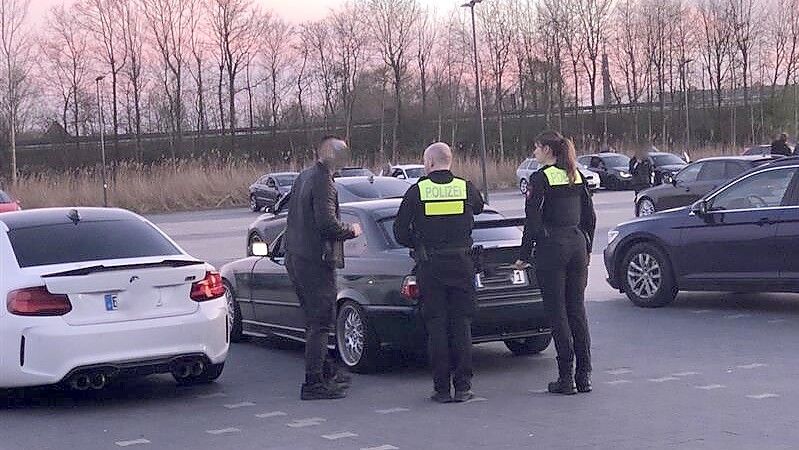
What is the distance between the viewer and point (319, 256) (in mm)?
9125

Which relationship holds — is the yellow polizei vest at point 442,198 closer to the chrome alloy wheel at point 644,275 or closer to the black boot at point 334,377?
the black boot at point 334,377

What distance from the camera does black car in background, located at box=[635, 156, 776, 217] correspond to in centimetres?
2502

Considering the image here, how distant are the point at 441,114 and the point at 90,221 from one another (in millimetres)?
74386

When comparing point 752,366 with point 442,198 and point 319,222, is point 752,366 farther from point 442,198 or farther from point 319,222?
point 319,222

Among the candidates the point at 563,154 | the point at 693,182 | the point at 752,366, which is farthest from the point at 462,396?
the point at 693,182

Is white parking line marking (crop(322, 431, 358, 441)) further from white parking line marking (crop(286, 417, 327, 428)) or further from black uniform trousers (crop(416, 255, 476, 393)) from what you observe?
black uniform trousers (crop(416, 255, 476, 393))

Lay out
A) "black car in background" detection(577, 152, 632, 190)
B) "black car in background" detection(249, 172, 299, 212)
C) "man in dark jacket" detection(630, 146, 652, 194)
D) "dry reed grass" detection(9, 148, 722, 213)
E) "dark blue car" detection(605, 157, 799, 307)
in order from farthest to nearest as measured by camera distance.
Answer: "dry reed grass" detection(9, 148, 722, 213) < "black car in background" detection(577, 152, 632, 190) < "black car in background" detection(249, 172, 299, 212) < "man in dark jacket" detection(630, 146, 652, 194) < "dark blue car" detection(605, 157, 799, 307)

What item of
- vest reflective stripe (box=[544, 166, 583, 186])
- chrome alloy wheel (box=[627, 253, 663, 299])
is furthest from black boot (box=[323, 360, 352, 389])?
chrome alloy wheel (box=[627, 253, 663, 299])

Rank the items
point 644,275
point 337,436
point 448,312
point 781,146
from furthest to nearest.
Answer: point 781,146, point 644,275, point 448,312, point 337,436

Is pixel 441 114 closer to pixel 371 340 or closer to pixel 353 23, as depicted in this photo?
pixel 353 23

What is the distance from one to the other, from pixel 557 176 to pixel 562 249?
0.52 metres

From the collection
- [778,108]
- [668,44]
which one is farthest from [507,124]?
[778,108]

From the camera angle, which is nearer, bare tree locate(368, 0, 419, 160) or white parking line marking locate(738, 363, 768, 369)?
white parking line marking locate(738, 363, 768, 369)

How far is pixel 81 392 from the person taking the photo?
32.4 feet
